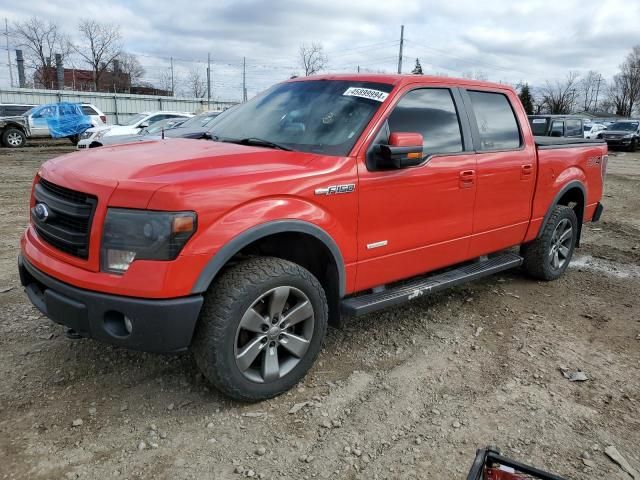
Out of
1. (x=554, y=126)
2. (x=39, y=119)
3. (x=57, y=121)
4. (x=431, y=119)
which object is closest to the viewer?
(x=431, y=119)

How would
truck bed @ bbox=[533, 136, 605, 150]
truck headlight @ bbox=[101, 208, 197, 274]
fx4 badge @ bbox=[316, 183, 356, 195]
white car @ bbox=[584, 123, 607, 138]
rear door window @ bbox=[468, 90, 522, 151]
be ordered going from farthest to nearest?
white car @ bbox=[584, 123, 607, 138] → truck bed @ bbox=[533, 136, 605, 150] → rear door window @ bbox=[468, 90, 522, 151] → fx4 badge @ bbox=[316, 183, 356, 195] → truck headlight @ bbox=[101, 208, 197, 274]

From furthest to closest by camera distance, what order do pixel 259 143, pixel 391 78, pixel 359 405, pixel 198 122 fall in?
pixel 198 122 → pixel 391 78 → pixel 259 143 → pixel 359 405

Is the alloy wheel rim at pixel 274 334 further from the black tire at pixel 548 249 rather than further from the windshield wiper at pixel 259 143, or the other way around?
the black tire at pixel 548 249

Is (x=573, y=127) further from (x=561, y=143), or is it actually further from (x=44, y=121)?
(x=44, y=121)

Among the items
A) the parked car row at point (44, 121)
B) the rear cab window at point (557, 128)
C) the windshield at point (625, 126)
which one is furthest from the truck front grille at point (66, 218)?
the windshield at point (625, 126)

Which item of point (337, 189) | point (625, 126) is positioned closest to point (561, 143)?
point (337, 189)

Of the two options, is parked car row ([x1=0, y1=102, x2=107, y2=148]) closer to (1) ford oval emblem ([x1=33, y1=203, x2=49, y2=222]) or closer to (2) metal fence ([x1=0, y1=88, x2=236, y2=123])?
(2) metal fence ([x1=0, y1=88, x2=236, y2=123])

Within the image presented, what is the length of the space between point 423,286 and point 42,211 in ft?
8.35

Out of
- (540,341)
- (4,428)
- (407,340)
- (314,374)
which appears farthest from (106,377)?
(540,341)

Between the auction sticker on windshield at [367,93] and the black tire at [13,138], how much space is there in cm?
2051

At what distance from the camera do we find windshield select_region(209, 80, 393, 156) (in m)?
3.43

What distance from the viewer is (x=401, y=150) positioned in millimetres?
3236

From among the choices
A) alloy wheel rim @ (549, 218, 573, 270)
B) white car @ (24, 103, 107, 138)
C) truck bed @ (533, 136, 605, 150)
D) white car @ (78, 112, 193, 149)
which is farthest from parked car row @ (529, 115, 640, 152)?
white car @ (24, 103, 107, 138)

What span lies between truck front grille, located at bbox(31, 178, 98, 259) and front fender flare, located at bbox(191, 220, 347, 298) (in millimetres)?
621
